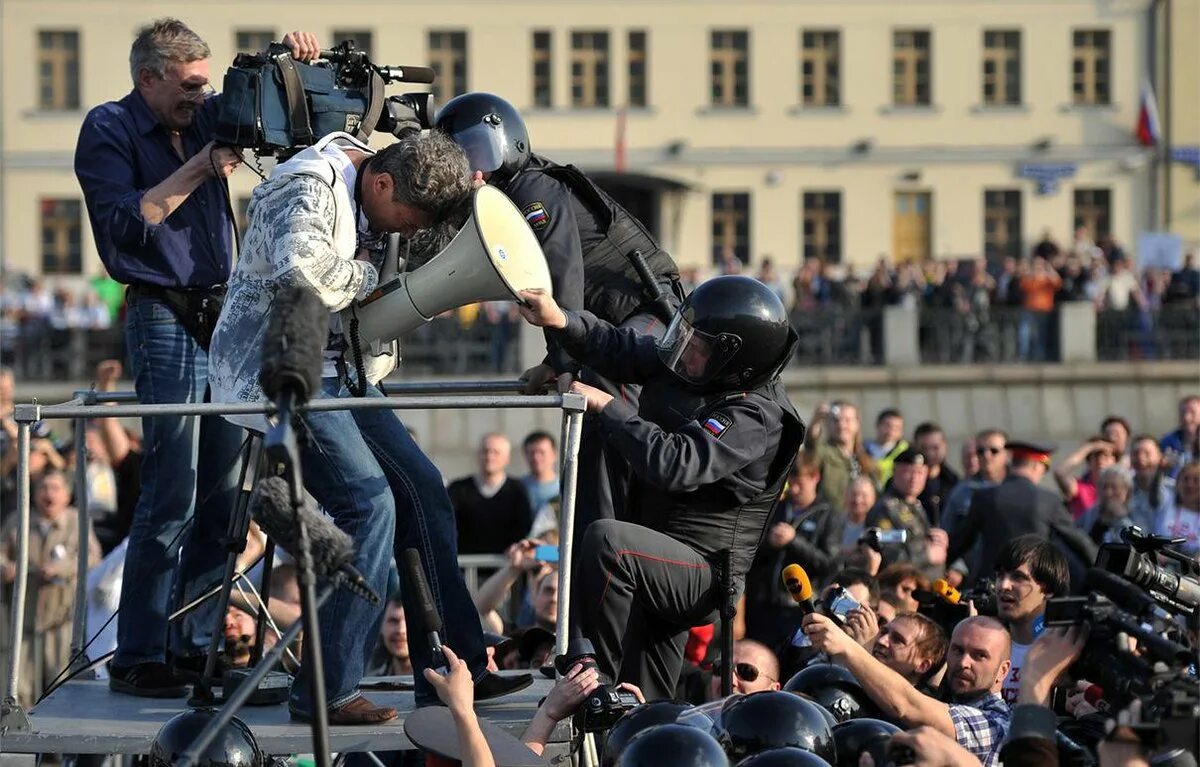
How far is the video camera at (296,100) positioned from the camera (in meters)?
6.71

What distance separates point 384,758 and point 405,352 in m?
20.3

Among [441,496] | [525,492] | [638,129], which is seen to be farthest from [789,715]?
[638,129]

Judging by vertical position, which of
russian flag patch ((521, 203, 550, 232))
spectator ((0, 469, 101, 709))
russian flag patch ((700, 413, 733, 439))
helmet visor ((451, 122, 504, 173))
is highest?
helmet visor ((451, 122, 504, 173))

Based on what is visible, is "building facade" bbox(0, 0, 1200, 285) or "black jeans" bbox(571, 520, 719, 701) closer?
"black jeans" bbox(571, 520, 719, 701)

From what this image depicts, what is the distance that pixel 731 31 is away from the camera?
44969 mm

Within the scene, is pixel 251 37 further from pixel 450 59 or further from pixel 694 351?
pixel 694 351

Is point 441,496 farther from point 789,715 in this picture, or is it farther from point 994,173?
point 994,173

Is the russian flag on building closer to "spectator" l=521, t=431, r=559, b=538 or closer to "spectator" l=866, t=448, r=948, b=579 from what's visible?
"spectator" l=521, t=431, r=559, b=538

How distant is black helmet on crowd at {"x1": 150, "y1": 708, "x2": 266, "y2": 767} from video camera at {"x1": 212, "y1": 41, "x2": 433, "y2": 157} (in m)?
1.98

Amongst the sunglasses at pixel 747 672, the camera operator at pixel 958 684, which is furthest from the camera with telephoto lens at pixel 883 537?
the camera operator at pixel 958 684

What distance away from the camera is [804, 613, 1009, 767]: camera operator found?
6.15m

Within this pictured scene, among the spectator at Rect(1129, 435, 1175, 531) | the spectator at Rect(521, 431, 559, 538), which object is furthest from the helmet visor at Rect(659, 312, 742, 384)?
the spectator at Rect(521, 431, 559, 538)

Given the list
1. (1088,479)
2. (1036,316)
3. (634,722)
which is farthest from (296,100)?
(1036,316)

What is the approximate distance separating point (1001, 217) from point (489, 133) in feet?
128
